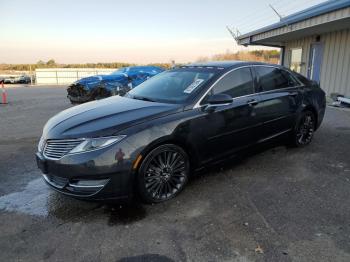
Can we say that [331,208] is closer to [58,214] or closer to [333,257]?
[333,257]

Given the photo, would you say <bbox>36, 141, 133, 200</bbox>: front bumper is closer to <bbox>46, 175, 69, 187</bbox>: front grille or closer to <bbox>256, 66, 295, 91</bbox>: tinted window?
<bbox>46, 175, 69, 187</bbox>: front grille

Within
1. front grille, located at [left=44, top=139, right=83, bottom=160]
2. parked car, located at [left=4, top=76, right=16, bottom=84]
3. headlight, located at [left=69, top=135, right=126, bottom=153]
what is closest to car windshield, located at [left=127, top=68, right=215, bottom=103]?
headlight, located at [left=69, top=135, right=126, bottom=153]

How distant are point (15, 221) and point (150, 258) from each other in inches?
64.3

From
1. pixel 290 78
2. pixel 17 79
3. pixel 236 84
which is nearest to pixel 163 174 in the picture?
Result: pixel 236 84

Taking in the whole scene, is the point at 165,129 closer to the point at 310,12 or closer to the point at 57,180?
the point at 57,180

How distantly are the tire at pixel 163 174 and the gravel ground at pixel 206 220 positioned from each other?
0.14 m

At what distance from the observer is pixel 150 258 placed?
2.55 metres

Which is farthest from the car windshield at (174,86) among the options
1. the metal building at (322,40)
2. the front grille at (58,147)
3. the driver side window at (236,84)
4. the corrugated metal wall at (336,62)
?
the corrugated metal wall at (336,62)

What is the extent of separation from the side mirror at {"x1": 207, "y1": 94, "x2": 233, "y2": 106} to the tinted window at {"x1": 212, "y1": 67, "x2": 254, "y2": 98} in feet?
0.58

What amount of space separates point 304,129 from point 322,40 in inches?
325

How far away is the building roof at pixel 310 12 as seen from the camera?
8.55 meters

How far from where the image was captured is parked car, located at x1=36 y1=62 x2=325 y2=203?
3080 mm

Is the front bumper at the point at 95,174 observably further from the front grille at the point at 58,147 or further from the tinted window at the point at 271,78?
the tinted window at the point at 271,78

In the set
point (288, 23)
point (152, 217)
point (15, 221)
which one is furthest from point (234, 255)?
point (288, 23)
